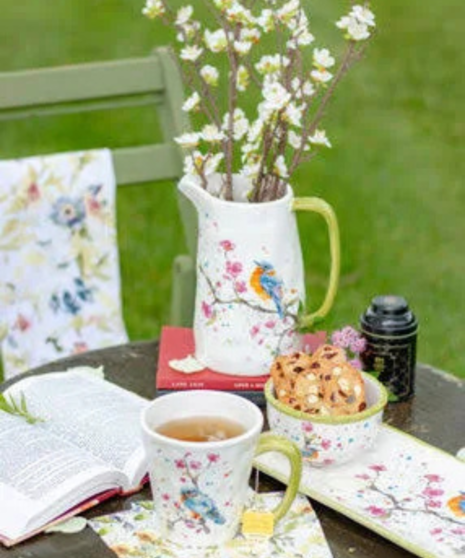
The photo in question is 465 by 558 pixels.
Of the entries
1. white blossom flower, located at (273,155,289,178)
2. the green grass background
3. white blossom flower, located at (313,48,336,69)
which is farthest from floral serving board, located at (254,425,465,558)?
the green grass background

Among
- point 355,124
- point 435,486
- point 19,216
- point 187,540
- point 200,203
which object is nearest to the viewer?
point 187,540

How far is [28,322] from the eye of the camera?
2494 mm

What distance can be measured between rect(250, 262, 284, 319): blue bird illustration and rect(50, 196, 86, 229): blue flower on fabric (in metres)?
0.79

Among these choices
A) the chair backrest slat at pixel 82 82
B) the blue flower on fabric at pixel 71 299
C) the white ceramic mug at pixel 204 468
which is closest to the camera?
the white ceramic mug at pixel 204 468

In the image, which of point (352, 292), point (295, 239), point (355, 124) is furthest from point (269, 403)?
point (355, 124)

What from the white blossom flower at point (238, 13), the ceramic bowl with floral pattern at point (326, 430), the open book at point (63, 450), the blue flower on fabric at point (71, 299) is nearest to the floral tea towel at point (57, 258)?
the blue flower on fabric at point (71, 299)

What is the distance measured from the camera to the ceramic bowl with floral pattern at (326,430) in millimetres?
1589

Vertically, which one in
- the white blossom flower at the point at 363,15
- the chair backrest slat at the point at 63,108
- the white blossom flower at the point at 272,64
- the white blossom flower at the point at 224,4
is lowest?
the chair backrest slat at the point at 63,108

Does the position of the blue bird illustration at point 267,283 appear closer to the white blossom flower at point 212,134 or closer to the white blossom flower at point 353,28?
the white blossom flower at point 212,134

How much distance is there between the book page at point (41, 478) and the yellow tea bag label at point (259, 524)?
175mm

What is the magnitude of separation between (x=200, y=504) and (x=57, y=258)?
3.71 ft

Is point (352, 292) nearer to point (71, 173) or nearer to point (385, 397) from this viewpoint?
point (71, 173)

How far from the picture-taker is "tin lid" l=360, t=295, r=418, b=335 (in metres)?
1.78

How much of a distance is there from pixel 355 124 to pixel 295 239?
9.49ft
